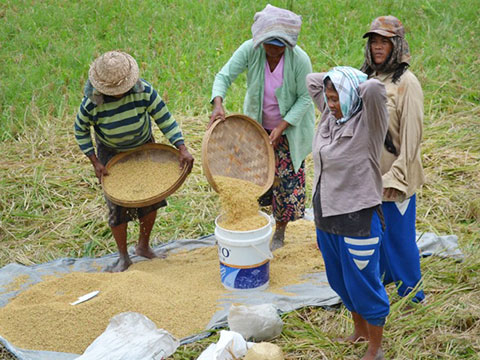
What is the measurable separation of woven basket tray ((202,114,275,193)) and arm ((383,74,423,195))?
1107 millimetres

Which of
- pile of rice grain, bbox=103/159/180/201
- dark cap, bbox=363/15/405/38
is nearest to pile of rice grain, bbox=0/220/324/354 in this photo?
pile of rice grain, bbox=103/159/180/201

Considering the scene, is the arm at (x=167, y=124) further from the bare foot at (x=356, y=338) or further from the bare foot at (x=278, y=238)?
the bare foot at (x=356, y=338)

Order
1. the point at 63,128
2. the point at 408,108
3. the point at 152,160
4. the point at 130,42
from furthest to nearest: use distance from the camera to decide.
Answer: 1. the point at 130,42
2. the point at 63,128
3. the point at 152,160
4. the point at 408,108

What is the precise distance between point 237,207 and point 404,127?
117 centimetres

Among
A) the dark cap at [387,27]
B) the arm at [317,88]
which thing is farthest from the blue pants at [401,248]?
the dark cap at [387,27]

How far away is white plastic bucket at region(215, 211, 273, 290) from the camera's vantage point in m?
3.30

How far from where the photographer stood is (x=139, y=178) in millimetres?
3672

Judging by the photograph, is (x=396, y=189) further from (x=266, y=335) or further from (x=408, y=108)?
(x=266, y=335)

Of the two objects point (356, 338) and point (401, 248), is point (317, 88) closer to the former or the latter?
point (401, 248)

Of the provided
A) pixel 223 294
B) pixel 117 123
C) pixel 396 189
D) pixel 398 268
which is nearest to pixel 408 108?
pixel 396 189

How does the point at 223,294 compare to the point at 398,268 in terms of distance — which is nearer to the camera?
the point at 398,268

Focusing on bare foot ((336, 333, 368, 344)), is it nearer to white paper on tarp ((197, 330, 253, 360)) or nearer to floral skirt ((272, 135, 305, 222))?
white paper on tarp ((197, 330, 253, 360))

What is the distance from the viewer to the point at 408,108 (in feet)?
8.72

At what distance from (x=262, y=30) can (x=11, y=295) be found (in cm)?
220
